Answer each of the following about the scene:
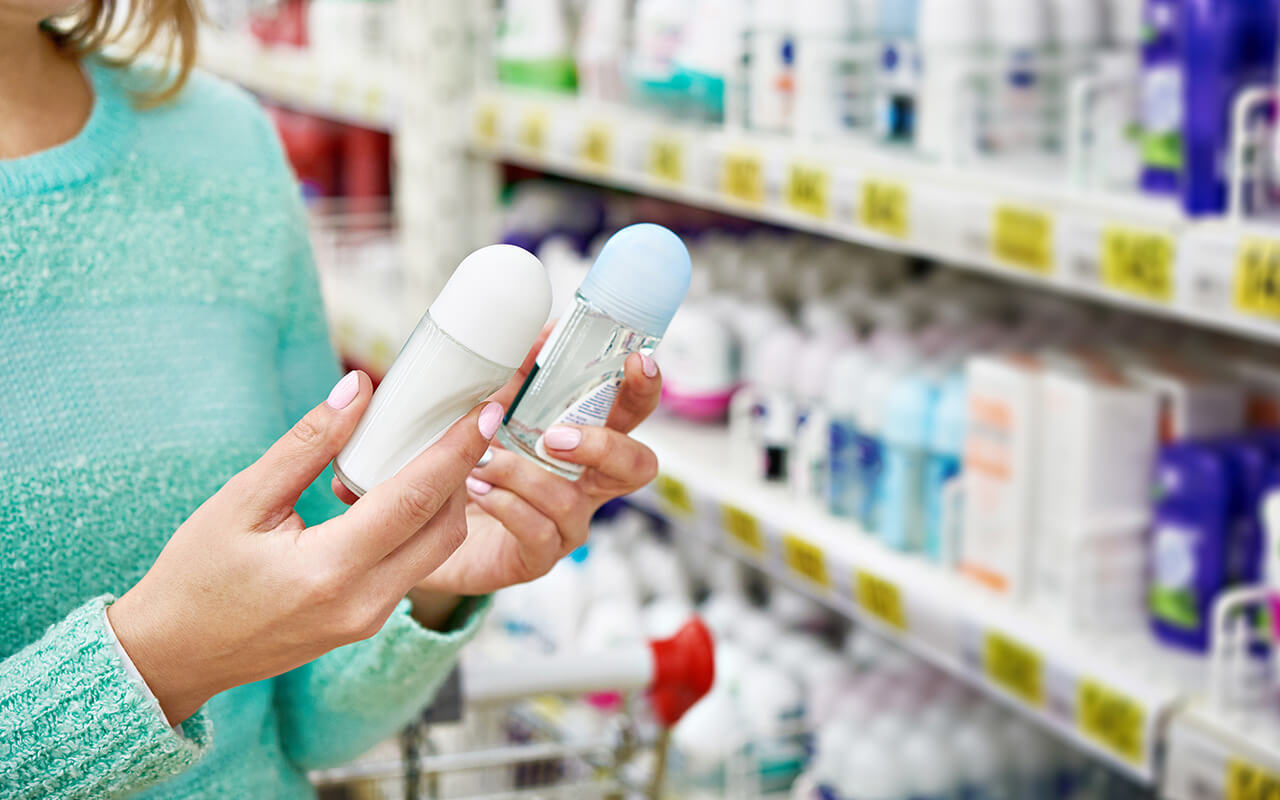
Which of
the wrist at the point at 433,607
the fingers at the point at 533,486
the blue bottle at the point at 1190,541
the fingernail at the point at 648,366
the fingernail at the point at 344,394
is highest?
the fingernail at the point at 344,394

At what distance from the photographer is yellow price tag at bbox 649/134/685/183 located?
168cm

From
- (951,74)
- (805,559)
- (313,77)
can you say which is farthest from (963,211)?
(313,77)

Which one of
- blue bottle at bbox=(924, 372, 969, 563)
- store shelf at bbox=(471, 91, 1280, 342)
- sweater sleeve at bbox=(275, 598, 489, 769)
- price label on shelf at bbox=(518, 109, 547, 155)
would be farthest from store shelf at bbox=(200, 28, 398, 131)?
sweater sleeve at bbox=(275, 598, 489, 769)

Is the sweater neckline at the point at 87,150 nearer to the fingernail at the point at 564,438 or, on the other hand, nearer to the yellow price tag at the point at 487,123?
the fingernail at the point at 564,438

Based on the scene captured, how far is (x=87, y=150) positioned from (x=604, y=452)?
35cm

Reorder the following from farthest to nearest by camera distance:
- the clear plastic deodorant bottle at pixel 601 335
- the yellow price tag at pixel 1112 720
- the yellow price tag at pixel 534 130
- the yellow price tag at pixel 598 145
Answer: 1. the yellow price tag at pixel 534 130
2. the yellow price tag at pixel 598 145
3. the yellow price tag at pixel 1112 720
4. the clear plastic deodorant bottle at pixel 601 335

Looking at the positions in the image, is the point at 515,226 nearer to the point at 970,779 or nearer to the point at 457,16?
the point at 457,16

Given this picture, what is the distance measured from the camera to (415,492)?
57cm

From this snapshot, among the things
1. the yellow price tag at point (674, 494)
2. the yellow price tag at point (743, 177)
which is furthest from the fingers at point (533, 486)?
the yellow price tag at point (674, 494)

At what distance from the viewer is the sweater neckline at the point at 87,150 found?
770 millimetres

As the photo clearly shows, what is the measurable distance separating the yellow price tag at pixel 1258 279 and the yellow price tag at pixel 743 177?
64cm

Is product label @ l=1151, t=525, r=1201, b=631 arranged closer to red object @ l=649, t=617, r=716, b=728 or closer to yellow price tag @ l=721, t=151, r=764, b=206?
red object @ l=649, t=617, r=716, b=728

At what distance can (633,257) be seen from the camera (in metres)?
0.70

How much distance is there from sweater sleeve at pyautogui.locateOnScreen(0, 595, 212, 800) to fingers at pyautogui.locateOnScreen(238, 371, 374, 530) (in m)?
0.10
